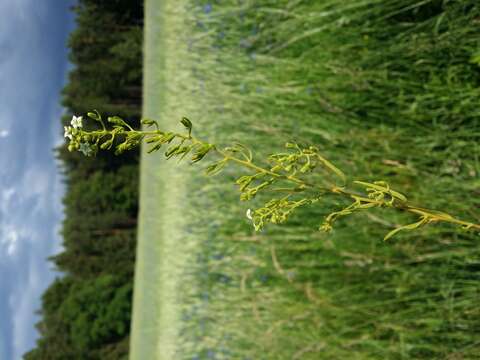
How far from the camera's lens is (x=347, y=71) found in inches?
117

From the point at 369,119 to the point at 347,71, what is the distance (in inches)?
11.1

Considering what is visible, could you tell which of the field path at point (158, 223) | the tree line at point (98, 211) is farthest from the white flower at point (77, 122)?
the tree line at point (98, 211)

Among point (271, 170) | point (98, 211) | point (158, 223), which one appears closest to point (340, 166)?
point (271, 170)

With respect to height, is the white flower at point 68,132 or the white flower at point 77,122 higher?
the white flower at point 77,122

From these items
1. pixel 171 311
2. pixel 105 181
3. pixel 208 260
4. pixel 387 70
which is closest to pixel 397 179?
pixel 387 70

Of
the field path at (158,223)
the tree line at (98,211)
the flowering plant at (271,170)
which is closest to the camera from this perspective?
the flowering plant at (271,170)

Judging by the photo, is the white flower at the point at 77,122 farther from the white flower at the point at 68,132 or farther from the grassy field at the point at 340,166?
the grassy field at the point at 340,166

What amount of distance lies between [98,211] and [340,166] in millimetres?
20774

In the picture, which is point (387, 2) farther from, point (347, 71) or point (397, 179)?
point (397, 179)

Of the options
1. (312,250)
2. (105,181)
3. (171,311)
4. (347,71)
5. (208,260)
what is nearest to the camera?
(347,71)

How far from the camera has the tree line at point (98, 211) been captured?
783 inches

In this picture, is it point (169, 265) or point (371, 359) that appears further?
point (169, 265)

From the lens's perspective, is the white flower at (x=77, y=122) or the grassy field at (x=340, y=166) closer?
the white flower at (x=77, y=122)

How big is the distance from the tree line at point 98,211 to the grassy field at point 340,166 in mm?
16487
